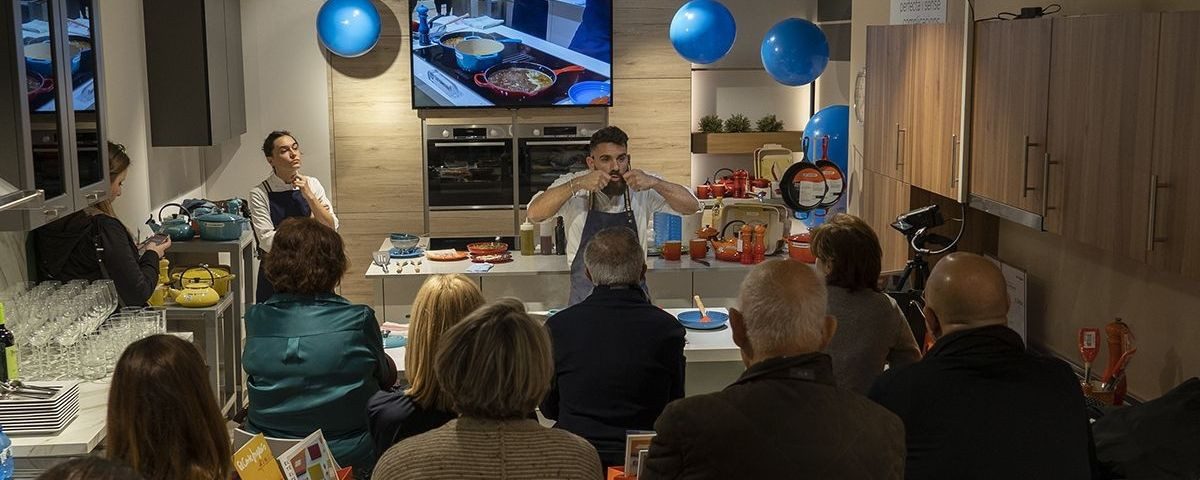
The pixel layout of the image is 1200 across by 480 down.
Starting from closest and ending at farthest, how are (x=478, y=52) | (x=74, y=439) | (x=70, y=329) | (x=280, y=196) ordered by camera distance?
1. (x=74, y=439)
2. (x=70, y=329)
3. (x=280, y=196)
4. (x=478, y=52)

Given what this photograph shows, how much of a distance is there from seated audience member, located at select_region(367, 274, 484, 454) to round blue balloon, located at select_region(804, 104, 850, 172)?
4.19 m

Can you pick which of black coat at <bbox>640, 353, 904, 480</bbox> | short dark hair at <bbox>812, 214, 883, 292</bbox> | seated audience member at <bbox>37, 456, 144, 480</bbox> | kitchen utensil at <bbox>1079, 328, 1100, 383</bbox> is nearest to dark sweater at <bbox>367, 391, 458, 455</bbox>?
black coat at <bbox>640, 353, 904, 480</bbox>

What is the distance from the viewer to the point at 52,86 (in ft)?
11.5

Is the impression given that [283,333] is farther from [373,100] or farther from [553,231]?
[373,100]

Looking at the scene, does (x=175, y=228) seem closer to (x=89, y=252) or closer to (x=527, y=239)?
(x=89, y=252)

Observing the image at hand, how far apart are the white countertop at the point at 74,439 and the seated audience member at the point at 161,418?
87 centimetres

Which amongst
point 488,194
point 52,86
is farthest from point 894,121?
point 488,194

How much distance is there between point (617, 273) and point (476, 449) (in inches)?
45.9

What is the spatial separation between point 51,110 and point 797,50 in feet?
14.9

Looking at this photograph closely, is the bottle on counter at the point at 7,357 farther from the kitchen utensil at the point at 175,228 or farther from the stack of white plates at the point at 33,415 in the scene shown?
the kitchen utensil at the point at 175,228

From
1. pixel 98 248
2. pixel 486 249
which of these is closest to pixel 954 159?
pixel 486 249

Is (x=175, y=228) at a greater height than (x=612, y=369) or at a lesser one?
greater

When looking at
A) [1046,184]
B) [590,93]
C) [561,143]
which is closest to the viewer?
[1046,184]

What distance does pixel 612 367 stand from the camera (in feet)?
10.4
